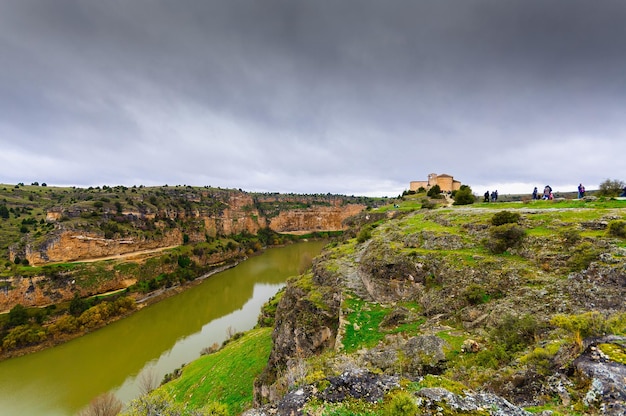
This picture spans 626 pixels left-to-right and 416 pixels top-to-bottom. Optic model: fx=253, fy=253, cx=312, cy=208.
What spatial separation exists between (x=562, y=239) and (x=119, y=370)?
1516 inches

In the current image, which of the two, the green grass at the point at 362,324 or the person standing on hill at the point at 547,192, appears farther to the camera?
the person standing on hill at the point at 547,192

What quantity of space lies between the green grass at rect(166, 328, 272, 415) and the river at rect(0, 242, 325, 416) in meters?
7.90

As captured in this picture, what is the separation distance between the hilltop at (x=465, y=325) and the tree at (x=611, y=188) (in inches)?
107

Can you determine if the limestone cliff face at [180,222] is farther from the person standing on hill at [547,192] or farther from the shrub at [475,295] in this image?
the person standing on hill at [547,192]

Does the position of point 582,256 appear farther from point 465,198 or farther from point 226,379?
point 226,379

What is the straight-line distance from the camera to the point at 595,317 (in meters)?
5.18

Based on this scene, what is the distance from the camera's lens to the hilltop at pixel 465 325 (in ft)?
13.8

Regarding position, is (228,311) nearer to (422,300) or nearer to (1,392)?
(1,392)

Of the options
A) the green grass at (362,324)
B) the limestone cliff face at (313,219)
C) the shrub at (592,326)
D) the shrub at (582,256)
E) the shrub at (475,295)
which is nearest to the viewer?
the shrub at (592,326)

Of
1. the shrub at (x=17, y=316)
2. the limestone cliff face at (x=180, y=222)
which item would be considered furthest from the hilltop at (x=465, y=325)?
the limestone cliff face at (x=180, y=222)

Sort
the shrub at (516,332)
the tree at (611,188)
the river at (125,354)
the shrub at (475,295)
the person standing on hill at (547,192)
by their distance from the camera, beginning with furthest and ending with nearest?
the river at (125,354), the person standing on hill at (547,192), the tree at (611,188), the shrub at (475,295), the shrub at (516,332)

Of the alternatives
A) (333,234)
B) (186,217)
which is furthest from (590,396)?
(333,234)

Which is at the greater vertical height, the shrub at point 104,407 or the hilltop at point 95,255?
the hilltop at point 95,255

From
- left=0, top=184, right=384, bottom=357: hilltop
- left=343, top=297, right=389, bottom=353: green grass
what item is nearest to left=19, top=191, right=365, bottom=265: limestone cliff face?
left=0, top=184, right=384, bottom=357: hilltop
